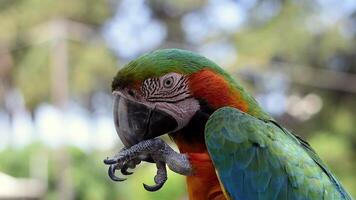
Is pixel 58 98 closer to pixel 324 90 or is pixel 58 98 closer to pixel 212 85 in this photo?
pixel 324 90

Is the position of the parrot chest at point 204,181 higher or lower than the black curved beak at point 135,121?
lower

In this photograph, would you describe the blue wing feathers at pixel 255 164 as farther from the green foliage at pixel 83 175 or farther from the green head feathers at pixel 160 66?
the green foliage at pixel 83 175

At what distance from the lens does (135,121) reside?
170cm

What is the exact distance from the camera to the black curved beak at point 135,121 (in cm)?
170

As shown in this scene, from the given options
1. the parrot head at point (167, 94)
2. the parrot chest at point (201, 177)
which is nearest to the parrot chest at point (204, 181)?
the parrot chest at point (201, 177)

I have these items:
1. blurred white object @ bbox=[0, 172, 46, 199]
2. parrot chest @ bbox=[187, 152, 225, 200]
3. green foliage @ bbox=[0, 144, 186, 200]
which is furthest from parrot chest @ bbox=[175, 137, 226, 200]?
blurred white object @ bbox=[0, 172, 46, 199]

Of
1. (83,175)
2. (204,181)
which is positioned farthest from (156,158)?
(83,175)

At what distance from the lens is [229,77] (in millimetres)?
1811

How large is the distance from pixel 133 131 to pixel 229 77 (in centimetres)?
32

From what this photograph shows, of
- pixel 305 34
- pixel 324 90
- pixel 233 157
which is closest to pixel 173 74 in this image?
pixel 233 157

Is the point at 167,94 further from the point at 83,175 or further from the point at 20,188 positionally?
the point at 20,188

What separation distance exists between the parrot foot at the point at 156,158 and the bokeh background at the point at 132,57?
6.75 meters

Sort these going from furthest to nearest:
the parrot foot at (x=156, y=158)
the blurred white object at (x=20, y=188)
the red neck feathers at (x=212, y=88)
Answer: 1. the blurred white object at (x=20, y=188)
2. the red neck feathers at (x=212, y=88)
3. the parrot foot at (x=156, y=158)

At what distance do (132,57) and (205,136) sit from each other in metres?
8.50
